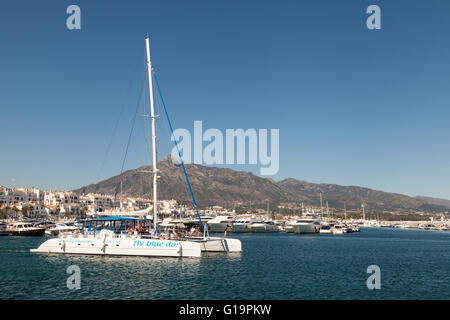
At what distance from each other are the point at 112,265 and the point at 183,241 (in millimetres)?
7483

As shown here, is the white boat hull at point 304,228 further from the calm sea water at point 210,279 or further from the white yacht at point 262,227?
the calm sea water at point 210,279

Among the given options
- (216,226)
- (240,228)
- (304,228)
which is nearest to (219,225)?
(216,226)

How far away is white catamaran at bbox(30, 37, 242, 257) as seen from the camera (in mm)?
35125

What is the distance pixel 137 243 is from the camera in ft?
117

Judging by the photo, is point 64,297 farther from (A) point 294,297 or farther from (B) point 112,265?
(A) point 294,297

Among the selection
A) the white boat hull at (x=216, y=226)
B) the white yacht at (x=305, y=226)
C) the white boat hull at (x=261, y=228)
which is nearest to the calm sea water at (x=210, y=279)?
the white yacht at (x=305, y=226)

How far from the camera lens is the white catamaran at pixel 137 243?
1383 inches
